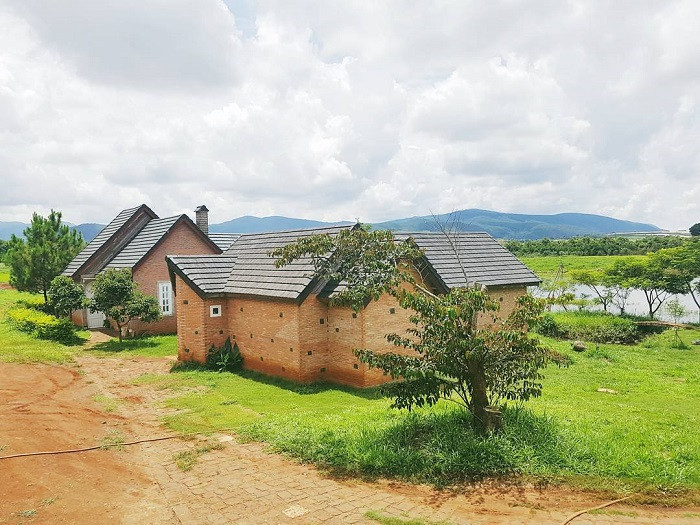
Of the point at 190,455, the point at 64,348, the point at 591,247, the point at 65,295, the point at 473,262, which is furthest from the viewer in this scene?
the point at 591,247

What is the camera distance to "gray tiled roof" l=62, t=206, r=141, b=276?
96.8 feet

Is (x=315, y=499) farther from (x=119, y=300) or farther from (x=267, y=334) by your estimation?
(x=119, y=300)

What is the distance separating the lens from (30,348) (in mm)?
21156

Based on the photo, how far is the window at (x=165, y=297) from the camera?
89.8 feet

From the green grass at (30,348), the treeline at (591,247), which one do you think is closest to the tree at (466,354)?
the green grass at (30,348)

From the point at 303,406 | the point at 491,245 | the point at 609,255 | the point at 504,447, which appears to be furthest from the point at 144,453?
the point at 609,255

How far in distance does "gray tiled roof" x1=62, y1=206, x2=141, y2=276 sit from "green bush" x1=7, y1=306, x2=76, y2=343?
4585 mm

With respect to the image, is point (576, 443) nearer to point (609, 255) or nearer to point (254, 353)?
point (254, 353)

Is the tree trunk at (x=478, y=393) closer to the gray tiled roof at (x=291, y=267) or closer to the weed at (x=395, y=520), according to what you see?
the weed at (x=395, y=520)

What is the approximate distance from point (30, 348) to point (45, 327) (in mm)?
2446

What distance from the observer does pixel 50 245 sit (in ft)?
104

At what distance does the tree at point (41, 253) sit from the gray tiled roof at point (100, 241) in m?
1.81

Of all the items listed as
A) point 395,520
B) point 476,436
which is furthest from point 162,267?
point 395,520

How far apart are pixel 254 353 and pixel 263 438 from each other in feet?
22.8
